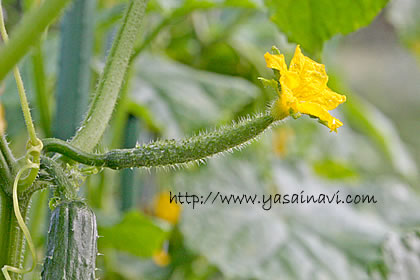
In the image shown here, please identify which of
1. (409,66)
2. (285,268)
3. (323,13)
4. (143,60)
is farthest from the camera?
(409,66)

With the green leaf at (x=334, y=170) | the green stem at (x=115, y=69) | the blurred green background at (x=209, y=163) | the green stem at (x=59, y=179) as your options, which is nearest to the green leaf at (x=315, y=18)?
the blurred green background at (x=209, y=163)

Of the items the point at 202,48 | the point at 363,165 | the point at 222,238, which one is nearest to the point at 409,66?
the point at 363,165

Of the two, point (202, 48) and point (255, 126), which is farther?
point (202, 48)

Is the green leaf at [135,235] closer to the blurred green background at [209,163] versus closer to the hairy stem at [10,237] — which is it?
the blurred green background at [209,163]

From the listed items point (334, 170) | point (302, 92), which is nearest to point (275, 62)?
point (302, 92)

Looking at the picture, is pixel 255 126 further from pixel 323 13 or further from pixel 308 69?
pixel 323 13

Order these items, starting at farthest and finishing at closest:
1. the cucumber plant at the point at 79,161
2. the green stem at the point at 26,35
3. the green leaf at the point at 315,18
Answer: the green leaf at the point at 315,18, the cucumber plant at the point at 79,161, the green stem at the point at 26,35

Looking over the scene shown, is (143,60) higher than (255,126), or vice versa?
(143,60)
